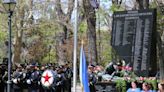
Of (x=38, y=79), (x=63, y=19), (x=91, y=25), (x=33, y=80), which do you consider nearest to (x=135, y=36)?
(x=38, y=79)

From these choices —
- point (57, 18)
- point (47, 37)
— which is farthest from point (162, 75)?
point (47, 37)

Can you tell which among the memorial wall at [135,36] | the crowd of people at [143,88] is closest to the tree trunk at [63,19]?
the memorial wall at [135,36]

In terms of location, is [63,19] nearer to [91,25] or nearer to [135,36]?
[91,25]

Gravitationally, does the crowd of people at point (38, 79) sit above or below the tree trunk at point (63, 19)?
below

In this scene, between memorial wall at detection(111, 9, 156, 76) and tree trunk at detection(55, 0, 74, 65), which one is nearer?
memorial wall at detection(111, 9, 156, 76)

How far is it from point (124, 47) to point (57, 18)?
20680 millimetres

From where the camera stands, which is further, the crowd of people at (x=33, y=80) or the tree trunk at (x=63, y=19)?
the tree trunk at (x=63, y=19)

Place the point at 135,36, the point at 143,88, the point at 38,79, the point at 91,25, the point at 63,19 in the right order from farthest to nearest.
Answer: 1. the point at 63,19
2. the point at 91,25
3. the point at 38,79
4. the point at 135,36
5. the point at 143,88

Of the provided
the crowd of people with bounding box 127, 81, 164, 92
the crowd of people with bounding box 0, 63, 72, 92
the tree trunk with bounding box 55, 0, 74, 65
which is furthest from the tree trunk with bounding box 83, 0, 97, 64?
the crowd of people with bounding box 127, 81, 164, 92

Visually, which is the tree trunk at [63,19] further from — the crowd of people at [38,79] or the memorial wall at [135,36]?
the memorial wall at [135,36]

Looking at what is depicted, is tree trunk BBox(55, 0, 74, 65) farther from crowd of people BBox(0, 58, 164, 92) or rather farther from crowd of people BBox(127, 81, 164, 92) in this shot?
crowd of people BBox(127, 81, 164, 92)

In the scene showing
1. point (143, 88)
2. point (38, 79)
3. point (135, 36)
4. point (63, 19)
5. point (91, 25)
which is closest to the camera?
point (143, 88)

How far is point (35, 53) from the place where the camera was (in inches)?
2127

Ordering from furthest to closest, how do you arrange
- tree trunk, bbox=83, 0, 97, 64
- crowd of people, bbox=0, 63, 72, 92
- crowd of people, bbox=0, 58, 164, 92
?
tree trunk, bbox=83, 0, 97, 64, crowd of people, bbox=0, 63, 72, 92, crowd of people, bbox=0, 58, 164, 92
